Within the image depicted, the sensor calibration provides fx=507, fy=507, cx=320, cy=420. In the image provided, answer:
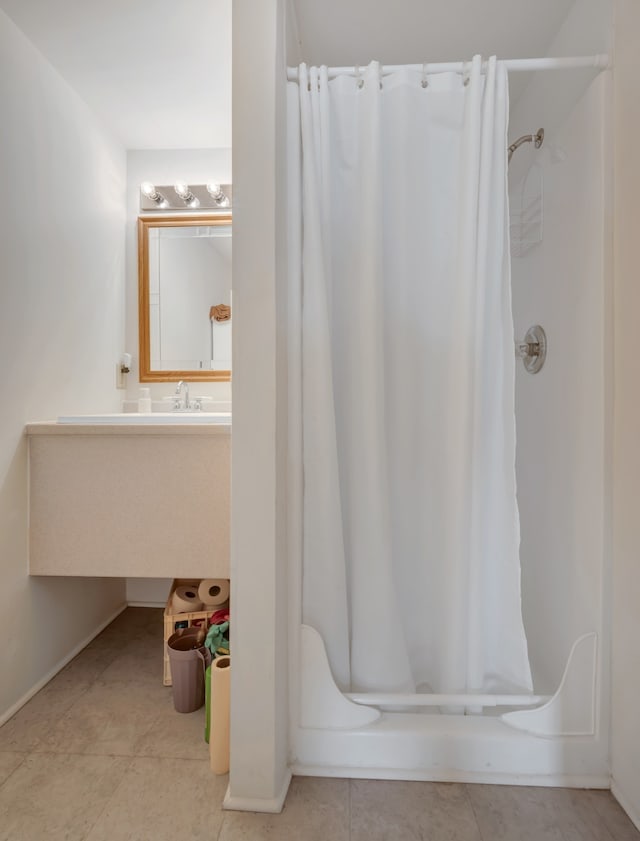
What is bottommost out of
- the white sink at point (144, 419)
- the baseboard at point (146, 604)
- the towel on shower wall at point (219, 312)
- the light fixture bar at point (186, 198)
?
the baseboard at point (146, 604)

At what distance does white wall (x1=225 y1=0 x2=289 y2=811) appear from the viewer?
1199 mm

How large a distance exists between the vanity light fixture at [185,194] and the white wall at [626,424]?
5.65 feet

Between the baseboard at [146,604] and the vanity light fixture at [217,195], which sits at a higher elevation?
the vanity light fixture at [217,195]

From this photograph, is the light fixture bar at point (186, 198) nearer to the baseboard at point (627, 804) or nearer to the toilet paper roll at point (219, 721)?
the toilet paper roll at point (219, 721)

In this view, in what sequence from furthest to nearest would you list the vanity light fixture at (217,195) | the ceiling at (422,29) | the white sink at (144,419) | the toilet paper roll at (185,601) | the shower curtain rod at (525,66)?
the vanity light fixture at (217,195)
the toilet paper roll at (185,601)
the white sink at (144,419)
the ceiling at (422,29)
the shower curtain rod at (525,66)

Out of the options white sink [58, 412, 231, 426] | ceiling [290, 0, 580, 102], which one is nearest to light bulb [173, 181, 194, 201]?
ceiling [290, 0, 580, 102]

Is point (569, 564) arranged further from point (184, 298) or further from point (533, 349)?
point (184, 298)

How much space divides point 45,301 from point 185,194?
88cm

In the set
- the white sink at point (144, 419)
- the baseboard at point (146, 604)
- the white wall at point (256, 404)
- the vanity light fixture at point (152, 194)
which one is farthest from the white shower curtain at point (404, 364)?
the baseboard at point (146, 604)

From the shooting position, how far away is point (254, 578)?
1228mm

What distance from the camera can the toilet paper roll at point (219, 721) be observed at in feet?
4.46

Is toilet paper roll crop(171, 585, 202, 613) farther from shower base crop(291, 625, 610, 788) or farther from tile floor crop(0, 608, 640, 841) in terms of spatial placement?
shower base crop(291, 625, 610, 788)

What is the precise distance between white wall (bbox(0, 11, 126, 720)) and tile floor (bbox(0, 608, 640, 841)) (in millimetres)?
327

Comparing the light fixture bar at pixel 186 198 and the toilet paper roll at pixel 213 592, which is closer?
the toilet paper roll at pixel 213 592
